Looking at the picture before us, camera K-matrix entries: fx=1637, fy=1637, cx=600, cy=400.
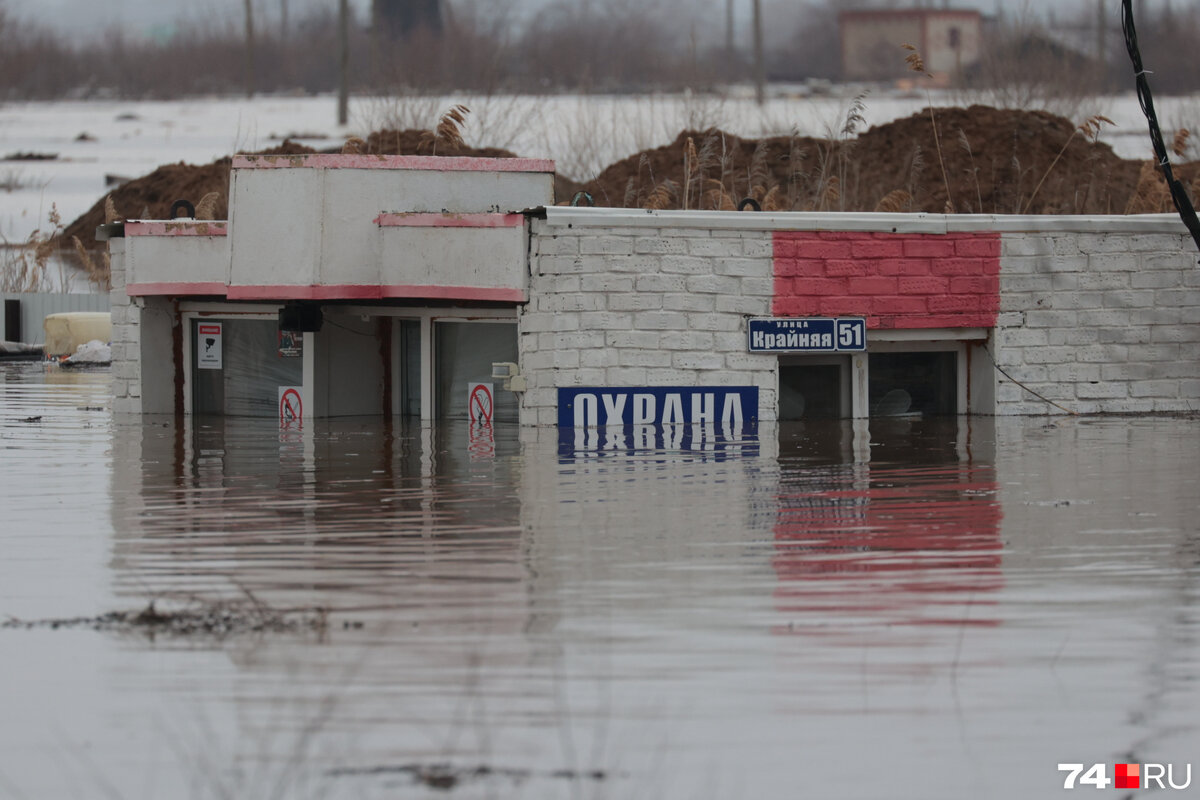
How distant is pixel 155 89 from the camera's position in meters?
→ 82.0

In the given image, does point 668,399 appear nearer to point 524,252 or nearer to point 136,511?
point 524,252

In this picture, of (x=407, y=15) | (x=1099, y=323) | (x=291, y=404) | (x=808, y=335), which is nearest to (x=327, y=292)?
(x=291, y=404)

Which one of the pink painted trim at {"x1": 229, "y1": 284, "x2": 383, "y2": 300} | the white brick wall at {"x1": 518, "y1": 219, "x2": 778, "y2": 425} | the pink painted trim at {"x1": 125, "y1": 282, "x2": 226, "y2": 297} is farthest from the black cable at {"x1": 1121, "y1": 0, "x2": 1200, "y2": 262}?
the pink painted trim at {"x1": 125, "y1": 282, "x2": 226, "y2": 297}

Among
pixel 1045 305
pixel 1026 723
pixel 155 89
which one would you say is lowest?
pixel 1026 723

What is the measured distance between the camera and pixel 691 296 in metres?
14.9

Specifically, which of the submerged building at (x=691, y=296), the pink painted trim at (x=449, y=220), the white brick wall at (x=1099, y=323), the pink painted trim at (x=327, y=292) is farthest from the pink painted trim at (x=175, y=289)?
the white brick wall at (x=1099, y=323)

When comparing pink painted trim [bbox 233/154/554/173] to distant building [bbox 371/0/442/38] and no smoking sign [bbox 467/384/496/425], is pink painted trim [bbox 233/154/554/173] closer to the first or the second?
no smoking sign [bbox 467/384/496/425]

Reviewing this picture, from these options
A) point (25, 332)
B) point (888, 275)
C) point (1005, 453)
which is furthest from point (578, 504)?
point (25, 332)

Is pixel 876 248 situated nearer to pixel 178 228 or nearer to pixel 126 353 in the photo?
pixel 178 228

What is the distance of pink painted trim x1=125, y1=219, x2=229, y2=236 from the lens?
54.9 ft

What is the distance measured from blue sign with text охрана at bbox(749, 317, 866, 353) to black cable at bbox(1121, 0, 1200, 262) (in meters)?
3.10

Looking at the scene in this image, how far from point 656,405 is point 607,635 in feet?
29.3

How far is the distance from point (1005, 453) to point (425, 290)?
5.51 m

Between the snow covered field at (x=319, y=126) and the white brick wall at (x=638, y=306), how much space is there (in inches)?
944
